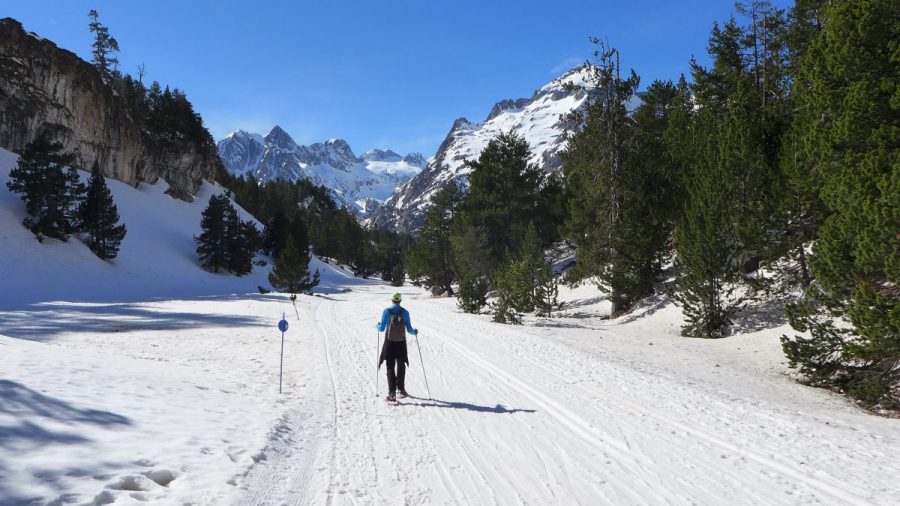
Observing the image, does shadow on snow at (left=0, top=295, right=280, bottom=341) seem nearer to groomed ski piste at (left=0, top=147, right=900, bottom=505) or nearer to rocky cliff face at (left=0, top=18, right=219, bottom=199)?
groomed ski piste at (left=0, top=147, right=900, bottom=505)

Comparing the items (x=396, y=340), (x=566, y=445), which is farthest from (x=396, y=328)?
(x=566, y=445)

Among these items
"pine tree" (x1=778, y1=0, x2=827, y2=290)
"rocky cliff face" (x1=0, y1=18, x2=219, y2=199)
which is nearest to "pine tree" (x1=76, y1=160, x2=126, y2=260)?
"rocky cliff face" (x1=0, y1=18, x2=219, y2=199)

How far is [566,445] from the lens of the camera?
627 centimetres

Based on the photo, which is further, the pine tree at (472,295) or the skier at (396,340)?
the pine tree at (472,295)

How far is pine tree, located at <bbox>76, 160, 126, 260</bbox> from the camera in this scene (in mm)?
40156

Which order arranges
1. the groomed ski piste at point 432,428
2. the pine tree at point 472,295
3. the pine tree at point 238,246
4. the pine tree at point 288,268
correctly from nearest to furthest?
the groomed ski piste at point 432,428 → the pine tree at point 472,295 → the pine tree at point 288,268 → the pine tree at point 238,246

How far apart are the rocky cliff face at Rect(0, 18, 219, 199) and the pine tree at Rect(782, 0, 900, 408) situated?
59.4 metres

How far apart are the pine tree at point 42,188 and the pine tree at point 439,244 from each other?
1197 inches

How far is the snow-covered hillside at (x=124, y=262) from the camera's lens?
31438mm

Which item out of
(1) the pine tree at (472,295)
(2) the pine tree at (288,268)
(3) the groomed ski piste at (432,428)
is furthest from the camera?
(2) the pine tree at (288,268)

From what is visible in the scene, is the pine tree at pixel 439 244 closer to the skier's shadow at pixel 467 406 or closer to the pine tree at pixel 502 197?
the pine tree at pixel 502 197

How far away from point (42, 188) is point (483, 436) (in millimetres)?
46200

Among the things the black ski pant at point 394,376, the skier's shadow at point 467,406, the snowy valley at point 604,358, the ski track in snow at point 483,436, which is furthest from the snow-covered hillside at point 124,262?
the skier's shadow at point 467,406

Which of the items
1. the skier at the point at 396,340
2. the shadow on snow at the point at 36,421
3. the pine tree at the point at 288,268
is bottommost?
the shadow on snow at the point at 36,421
